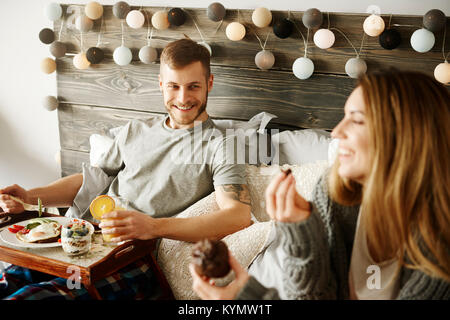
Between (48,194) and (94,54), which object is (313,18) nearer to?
(94,54)

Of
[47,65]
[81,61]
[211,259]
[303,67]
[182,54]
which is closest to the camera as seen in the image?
[211,259]

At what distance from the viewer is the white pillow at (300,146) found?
167cm

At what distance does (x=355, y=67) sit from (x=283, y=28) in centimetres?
33

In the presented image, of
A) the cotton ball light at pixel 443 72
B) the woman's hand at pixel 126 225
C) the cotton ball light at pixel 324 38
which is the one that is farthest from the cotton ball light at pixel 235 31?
the woman's hand at pixel 126 225

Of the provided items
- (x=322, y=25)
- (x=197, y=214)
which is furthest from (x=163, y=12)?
(x=197, y=214)

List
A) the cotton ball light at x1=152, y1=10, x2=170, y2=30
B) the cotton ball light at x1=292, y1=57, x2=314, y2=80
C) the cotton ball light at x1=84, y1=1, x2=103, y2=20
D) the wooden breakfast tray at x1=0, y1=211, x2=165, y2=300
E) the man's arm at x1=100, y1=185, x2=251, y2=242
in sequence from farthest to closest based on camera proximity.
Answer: the cotton ball light at x1=84, y1=1, x2=103, y2=20
the cotton ball light at x1=152, y1=10, x2=170, y2=30
the cotton ball light at x1=292, y1=57, x2=314, y2=80
the man's arm at x1=100, y1=185, x2=251, y2=242
the wooden breakfast tray at x1=0, y1=211, x2=165, y2=300

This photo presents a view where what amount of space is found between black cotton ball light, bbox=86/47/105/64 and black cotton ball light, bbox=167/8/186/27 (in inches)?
17.4

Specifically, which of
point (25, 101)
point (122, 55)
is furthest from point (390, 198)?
point (25, 101)

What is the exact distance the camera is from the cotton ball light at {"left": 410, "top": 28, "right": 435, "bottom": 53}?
5.05 ft

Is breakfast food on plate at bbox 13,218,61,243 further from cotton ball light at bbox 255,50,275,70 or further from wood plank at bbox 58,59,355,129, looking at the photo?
cotton ball light at bbox 255,50,275,70

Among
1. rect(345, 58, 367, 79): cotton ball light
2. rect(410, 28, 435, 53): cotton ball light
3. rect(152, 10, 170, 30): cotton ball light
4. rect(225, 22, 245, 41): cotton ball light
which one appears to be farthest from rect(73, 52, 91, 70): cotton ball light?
rect(410, 28, 435, 53): cotton ball light

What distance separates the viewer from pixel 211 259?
910mm
